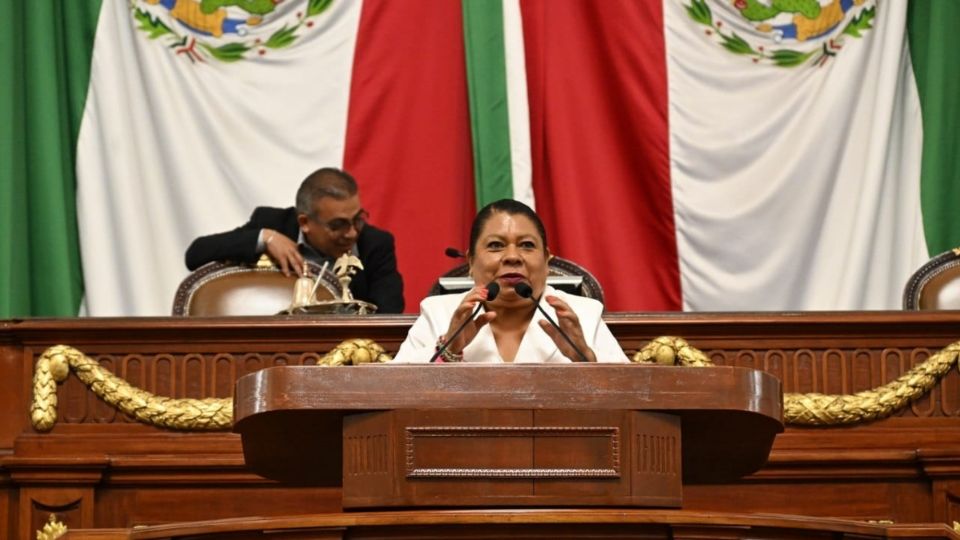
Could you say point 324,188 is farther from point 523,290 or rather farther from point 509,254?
point 523,290

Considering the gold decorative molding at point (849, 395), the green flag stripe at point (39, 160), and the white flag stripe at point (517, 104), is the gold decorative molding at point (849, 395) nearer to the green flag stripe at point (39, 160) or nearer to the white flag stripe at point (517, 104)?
the white flag stripe at point (517, 104)

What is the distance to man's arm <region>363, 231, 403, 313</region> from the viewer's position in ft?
21.1

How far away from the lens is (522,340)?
475 cm

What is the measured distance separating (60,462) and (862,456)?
2.28 m

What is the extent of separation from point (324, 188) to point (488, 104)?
1.31 m

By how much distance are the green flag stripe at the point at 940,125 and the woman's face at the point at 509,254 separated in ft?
10.3

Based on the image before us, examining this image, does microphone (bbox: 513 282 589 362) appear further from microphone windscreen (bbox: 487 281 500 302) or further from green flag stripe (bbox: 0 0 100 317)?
green flag stripe (bbox: 0 0 100 317)

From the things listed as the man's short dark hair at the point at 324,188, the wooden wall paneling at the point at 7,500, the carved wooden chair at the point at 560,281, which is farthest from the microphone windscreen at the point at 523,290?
the man's short dark hair at the point at 324,188

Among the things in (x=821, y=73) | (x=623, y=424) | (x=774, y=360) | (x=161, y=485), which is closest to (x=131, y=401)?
(x=161, y=485)

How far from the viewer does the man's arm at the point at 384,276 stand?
643 cm

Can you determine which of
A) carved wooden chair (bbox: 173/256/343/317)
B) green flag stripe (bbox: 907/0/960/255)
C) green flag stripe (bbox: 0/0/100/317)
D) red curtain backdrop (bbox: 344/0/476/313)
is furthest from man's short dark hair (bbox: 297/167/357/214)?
green flag stripe (bbox: 907/0/960/255)

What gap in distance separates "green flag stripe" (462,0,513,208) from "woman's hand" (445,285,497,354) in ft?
10.1

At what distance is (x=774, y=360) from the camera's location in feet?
17.9

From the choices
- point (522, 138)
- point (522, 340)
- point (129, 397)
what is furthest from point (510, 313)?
point (522, 138)
